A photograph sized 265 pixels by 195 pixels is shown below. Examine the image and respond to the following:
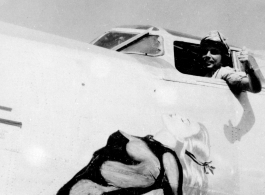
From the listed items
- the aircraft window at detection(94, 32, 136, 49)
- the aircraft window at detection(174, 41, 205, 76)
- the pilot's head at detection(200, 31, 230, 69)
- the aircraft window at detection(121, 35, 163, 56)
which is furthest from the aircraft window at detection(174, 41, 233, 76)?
the aircraft window at detection(94, 32, 136, 49)

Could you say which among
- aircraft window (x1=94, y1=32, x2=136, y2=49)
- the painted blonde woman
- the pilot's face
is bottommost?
the painted blonde woman

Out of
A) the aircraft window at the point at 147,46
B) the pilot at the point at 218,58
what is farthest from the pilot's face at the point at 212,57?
the aircraft window at the point at 147,46

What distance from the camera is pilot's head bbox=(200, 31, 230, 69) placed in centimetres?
750

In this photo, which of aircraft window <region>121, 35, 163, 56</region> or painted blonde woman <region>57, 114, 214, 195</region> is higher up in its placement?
aircraft window <region>121, 35, 163, 56</region>

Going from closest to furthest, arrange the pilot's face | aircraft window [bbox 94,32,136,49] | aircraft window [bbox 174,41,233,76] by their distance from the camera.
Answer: the pilot's face < aircraft window [bbox 94,32,136,49] < aircraft window [bbox 174,41,233,76]

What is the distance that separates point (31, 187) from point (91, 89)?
1582 millimetres

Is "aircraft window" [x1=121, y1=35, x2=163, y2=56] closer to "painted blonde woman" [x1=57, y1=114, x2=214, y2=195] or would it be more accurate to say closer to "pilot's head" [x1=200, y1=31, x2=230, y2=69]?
"pilot's head" [x1=200, y1=31, x2=230, y2=69]

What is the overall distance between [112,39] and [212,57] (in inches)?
94.0

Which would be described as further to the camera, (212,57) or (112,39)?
(112,39)

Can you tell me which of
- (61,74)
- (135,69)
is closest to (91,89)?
(61,74)

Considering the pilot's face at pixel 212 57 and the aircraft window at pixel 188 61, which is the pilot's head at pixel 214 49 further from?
the aircraft window at pixel 188 61

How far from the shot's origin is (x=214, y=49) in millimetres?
7562

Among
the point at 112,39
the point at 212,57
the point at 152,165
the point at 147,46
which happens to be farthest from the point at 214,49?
the point at 152,165

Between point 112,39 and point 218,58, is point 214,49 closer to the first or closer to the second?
point 218,58
